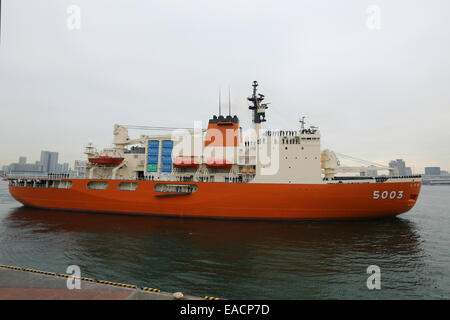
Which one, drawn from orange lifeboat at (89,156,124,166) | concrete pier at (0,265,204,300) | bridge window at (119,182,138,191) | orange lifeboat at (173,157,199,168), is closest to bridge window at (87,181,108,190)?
bridge window at (119,182,138,191)

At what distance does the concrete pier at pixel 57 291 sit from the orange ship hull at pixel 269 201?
35.5 ft

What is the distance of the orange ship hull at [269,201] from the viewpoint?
14.5 metres

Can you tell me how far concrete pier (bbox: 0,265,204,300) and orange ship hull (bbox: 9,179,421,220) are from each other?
10834 millimetres

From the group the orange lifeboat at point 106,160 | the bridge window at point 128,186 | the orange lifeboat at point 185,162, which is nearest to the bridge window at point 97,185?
the bridge window at point 128,186

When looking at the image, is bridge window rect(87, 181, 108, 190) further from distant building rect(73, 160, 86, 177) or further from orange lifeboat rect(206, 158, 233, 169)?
orange lifeboat rect(206, 158, 233, 169)

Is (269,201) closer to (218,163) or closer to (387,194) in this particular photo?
(218,163)

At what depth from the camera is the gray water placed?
6766 mm

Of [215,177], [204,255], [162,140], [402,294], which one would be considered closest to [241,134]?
[215,177]

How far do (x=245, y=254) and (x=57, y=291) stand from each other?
7.02 metres

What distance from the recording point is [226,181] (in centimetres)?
1683

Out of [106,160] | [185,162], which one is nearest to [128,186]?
[106,160]

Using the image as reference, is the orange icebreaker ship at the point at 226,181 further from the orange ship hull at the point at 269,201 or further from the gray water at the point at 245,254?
the gray water at the point at 245,254

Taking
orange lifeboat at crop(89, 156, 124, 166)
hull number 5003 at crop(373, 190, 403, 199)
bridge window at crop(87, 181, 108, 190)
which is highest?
orange lifeboat at crop(89, 156, 124, 166)
